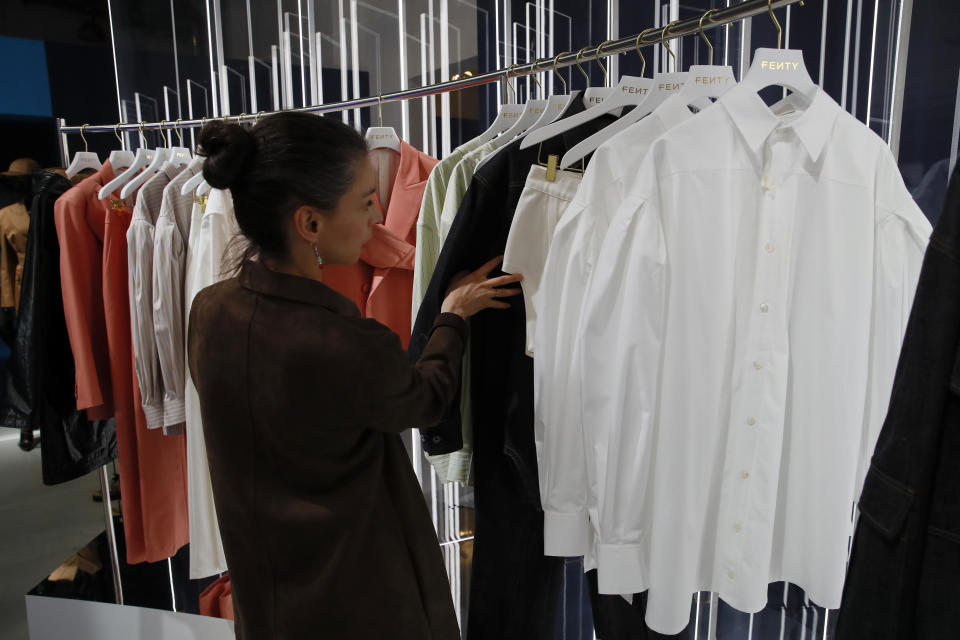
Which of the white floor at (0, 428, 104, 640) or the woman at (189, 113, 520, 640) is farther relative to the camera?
the white floor at (0, 428, 104, 640)

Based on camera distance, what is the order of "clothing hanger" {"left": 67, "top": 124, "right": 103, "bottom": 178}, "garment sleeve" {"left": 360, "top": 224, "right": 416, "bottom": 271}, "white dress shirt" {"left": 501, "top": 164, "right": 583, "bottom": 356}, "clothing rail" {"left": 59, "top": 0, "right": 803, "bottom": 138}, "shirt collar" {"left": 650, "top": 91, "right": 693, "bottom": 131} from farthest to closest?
"clothing hanger" {"left": 67, "top": 124, "right": 103, "bottom": 178} < "garment sleeve" {"left": 360, "top": 224, "right": 416, "bottom": 271} < "white dress shirt" {"left": 501, "top": 164, "right": 583, "bottom": 356} < "shirt collar" {"left": 650, "top": 91, "right": 693, "bottom": 131} < "clothing rail" {"left": 59, "top": 0, "right": 803, "bottom": 138}

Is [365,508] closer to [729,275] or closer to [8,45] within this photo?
[729,275]

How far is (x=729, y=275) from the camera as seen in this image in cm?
118

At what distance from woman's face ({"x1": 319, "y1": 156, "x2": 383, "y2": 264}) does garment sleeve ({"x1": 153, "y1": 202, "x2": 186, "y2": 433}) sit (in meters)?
1.01

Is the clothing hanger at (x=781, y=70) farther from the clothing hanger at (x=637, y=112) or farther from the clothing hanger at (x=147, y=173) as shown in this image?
the clothing hanger at (x=147, y=173)

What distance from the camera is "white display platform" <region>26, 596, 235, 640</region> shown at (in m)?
2.34

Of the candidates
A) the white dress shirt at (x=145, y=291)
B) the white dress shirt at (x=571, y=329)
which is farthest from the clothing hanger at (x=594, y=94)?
the white dress shirt at (x=145, y=291)

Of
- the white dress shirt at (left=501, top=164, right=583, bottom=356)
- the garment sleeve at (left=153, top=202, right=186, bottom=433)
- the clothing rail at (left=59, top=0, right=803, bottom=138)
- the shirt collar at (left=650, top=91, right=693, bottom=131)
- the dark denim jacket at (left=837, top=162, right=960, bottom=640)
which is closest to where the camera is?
the dark denim jacket at (left=837, top=162, right=960, bottom=640)

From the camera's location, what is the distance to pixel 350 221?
50.4 inches

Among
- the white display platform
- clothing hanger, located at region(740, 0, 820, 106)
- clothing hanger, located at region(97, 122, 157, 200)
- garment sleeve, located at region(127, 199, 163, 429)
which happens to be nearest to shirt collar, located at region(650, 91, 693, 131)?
clothing hanger, located at region(740, 0, 820, 106)

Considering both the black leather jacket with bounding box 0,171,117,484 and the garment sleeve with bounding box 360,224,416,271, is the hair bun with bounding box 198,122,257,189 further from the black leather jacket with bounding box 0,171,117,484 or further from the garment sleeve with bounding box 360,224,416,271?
the black leather jacket with bounding box 0,171,117,484

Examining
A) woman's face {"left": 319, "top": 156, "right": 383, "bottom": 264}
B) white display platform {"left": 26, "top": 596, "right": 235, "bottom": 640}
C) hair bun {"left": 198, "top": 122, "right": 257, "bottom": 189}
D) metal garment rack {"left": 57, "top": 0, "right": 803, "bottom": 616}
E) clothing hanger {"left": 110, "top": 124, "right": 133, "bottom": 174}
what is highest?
metal garment rack {"left": 57, "top": 0, "right": 803, "bottom": 616}

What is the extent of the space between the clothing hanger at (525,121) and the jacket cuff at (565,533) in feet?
2.84

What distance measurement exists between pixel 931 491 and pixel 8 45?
5484mm
